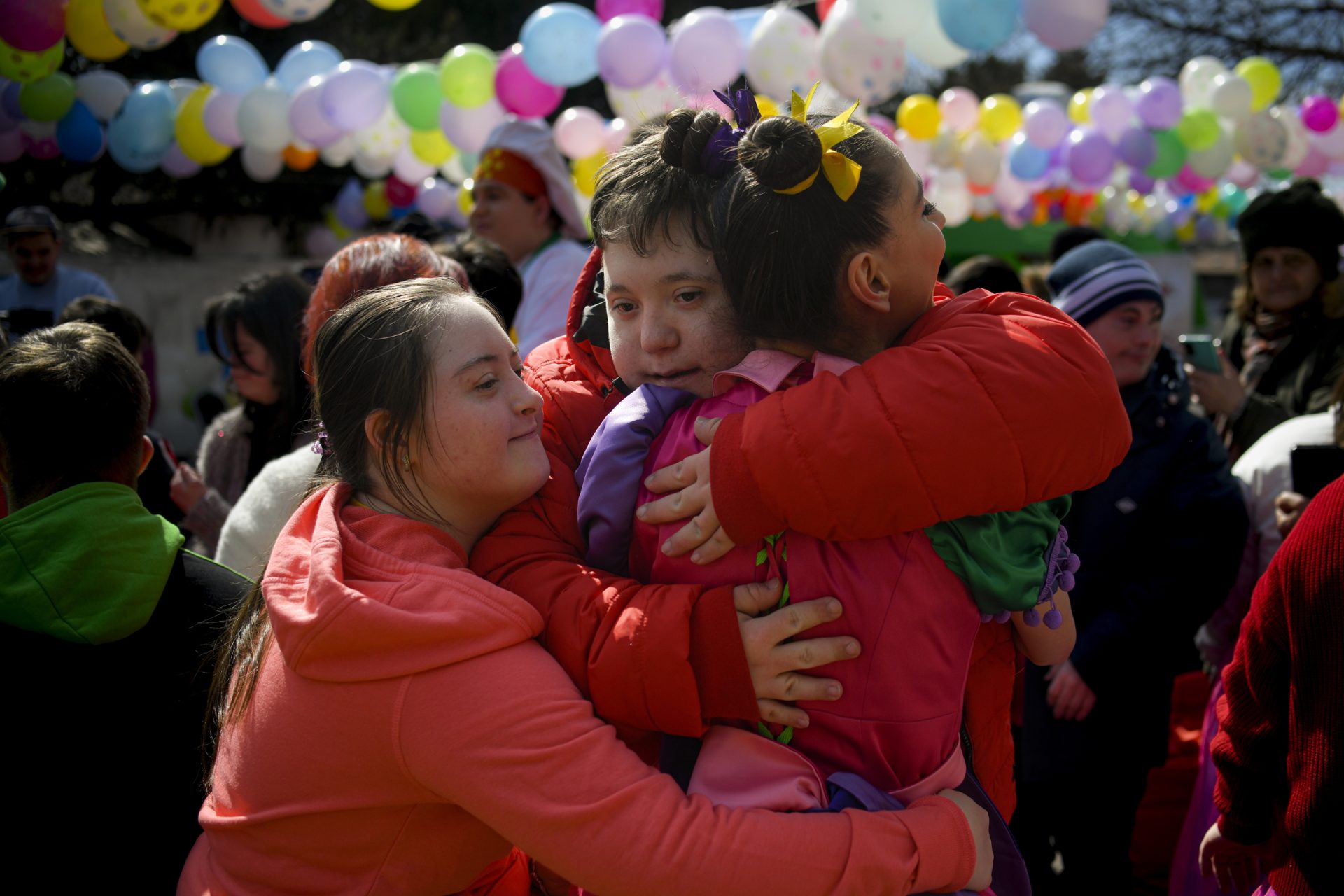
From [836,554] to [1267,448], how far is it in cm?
243

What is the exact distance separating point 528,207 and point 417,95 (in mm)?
2982

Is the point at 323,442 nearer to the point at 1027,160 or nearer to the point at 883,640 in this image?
the point at 883,640

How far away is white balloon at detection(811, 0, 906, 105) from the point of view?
18.8ft

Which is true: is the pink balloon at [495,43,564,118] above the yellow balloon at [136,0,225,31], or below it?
below

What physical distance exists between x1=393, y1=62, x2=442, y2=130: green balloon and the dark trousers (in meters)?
5.71

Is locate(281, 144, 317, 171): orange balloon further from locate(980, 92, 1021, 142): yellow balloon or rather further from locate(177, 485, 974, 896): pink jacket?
locate(177, 485, 974, 896): pink jacket

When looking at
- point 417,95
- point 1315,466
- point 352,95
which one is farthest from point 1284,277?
point 352,95

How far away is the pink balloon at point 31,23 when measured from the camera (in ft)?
17.3

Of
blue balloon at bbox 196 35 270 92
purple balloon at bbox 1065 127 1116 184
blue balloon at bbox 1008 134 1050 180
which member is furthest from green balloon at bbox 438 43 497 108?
purple balloon at bbox 1065 127 1116 184

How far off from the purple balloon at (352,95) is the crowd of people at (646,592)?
526cm

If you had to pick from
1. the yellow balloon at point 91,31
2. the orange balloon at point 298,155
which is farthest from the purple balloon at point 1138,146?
the yellow balloon at point 91,31

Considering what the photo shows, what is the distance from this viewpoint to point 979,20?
5.33 meters

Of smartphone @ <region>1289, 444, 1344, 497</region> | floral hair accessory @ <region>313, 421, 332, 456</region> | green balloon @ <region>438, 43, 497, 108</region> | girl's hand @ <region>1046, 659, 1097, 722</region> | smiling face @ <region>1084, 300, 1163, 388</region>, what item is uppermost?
green balloon @ <region>438, 43, 497, 108</region>

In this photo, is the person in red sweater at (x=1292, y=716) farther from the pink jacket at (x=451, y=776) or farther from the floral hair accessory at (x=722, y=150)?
the floral hair accessory at (x=722, y=150)
